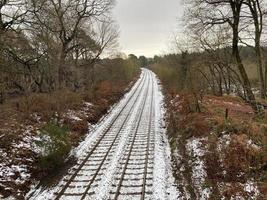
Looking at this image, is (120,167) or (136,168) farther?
(120,167)

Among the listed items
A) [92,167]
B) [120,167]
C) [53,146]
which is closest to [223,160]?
[120,167]

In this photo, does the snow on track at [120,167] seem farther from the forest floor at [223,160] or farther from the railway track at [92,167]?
the forest floor at [223,160]

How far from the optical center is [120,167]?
15.3 metres

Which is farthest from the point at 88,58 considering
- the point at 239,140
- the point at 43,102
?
the point at 239,140

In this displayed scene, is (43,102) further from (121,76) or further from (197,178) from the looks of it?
(121,76)

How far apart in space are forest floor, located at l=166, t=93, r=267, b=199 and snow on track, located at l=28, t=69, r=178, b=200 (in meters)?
0.88

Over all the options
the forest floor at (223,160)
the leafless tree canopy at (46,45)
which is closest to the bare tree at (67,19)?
the leafless tree canopy at (46,45)

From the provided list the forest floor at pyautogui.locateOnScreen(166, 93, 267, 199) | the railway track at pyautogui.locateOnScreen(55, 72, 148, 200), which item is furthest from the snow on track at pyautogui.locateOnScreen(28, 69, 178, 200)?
the forest floor at pyautogui.locateOnScreen(166, 93, 267, 199)

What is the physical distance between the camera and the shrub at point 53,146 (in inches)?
628

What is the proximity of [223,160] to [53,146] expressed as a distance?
30.6 feet

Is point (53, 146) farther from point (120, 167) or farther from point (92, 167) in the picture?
point (120, 167)

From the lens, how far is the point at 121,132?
22.4 meters

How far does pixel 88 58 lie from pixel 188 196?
33256 millimetres

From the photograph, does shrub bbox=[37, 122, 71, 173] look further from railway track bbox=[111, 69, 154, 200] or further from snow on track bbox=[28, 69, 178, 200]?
railway track bbox=[111, 69, 154, 200]
